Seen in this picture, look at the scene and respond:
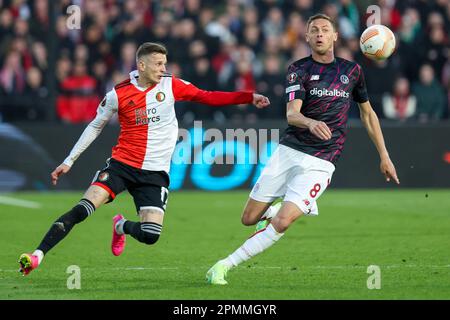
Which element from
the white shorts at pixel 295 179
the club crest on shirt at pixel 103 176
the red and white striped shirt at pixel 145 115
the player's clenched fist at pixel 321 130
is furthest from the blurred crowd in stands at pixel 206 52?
the player's clenched fist at pixel 321 130

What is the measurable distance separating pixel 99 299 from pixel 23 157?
34.1ft

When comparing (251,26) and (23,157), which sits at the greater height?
(251,26)

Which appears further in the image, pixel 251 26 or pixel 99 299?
pixel 251 26

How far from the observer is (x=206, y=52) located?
19578 mm

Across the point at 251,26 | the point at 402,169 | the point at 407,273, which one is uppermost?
the point at 251,26

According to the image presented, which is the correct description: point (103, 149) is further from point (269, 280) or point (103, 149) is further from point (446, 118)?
point (269, 280)

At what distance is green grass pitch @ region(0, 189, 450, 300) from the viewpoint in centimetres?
882

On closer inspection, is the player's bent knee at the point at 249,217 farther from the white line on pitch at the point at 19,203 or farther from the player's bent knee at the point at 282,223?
the white line on pitch at the point at 19,203

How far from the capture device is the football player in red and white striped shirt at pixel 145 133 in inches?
382

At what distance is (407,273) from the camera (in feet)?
32.1

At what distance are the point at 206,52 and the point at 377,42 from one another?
977cm

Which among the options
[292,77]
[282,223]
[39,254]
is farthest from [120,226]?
[292,77]
